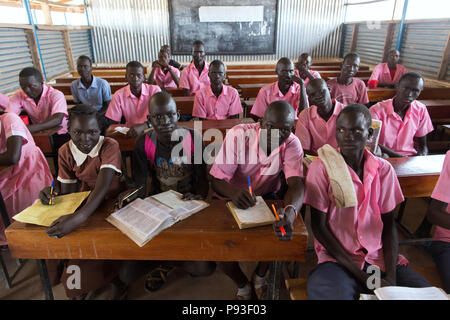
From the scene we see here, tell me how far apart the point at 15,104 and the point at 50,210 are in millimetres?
1992

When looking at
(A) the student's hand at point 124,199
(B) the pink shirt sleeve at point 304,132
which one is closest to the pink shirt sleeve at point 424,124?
(B) the pink shirt sleeve at point 304,132

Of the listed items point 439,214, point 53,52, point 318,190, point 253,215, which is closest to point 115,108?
point 253,215

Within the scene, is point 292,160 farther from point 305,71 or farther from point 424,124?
point 305,71

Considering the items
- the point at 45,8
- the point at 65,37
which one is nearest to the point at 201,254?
the point at 45,8

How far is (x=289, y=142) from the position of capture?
1.71 meters

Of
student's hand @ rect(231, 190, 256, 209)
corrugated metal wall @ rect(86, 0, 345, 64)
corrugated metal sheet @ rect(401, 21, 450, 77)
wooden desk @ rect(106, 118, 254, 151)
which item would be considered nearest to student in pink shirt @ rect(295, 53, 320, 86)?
wooden desk @ rect(106, 118, 254, 151)

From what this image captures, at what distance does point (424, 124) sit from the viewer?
8.20ft

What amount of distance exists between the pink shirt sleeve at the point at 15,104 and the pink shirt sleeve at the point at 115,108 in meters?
0.79

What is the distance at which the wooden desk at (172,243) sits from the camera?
1313 millimetres

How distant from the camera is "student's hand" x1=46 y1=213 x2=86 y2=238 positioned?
4.19ft

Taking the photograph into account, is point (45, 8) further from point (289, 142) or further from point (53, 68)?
point (289, 142)

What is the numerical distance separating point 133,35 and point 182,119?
553 centimetres

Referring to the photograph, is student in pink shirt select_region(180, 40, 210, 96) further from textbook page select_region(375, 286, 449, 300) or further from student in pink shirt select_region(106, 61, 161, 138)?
textbook page select_region(375, 286, 449, 300)

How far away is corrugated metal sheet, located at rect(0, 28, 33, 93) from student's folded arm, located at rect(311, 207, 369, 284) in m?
4.42
